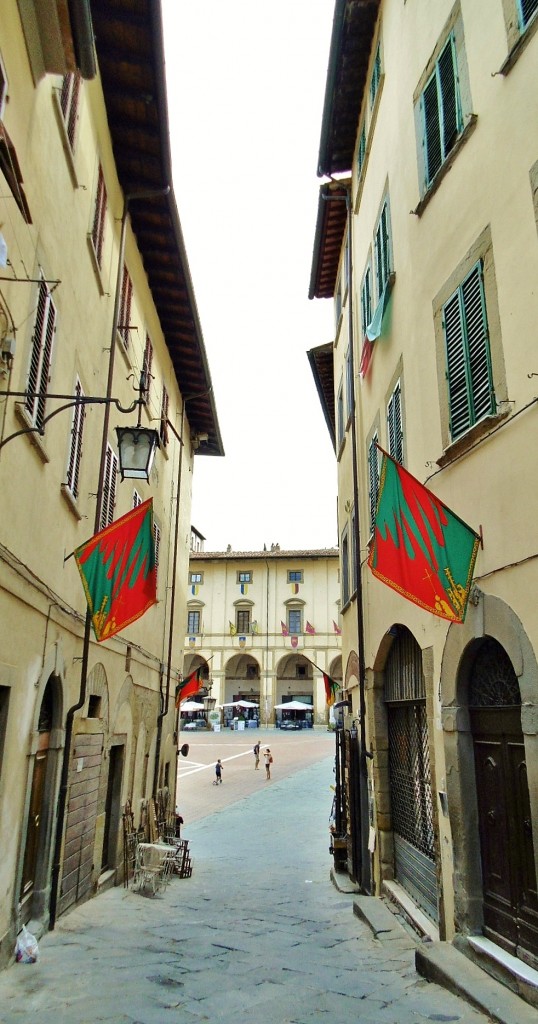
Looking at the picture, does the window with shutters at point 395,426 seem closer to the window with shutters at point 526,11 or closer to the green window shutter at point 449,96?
the green window shutter at point 449,96

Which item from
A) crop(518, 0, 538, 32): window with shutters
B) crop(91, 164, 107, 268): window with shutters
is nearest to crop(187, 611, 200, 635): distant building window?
crop(91, 164, 107, 268): window with shutters

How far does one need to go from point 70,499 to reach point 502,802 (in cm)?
568

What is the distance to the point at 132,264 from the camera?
13.1 m

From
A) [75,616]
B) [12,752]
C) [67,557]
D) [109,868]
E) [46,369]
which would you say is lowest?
[109,868]

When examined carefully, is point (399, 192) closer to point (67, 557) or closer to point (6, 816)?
point (67, 557)

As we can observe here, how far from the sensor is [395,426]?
10039 mm

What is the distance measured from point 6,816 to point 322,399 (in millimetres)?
15962

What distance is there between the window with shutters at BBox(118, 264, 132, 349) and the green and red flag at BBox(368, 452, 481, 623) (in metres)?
6.55

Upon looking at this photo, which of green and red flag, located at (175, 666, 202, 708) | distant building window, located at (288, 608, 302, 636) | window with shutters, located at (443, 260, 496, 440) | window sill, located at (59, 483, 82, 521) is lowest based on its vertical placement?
green and red flag, located at (175, 666, 202, 708)

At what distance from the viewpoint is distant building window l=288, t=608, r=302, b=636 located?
56.6 m

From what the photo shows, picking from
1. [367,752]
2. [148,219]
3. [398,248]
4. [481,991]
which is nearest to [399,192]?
[398,248]

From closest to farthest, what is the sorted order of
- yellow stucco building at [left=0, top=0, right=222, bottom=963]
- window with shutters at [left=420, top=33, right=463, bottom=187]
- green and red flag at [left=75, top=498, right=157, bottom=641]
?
yellow stucco building at [left=0, top=0, right=222, bottom=963]
green and red flag at [left=75, top=498, right=157, bottom=641]
window with shutters at [left=420, top=33, right=463, bottom=187]

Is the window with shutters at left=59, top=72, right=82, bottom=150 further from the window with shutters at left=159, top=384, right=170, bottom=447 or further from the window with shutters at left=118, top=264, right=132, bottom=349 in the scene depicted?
the window with shutters at left=159, top=384, right=170, bottom=447

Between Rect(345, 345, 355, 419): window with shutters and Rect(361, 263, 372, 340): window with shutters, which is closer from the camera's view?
Rect(361, 263, 372, 340): window with shutters
